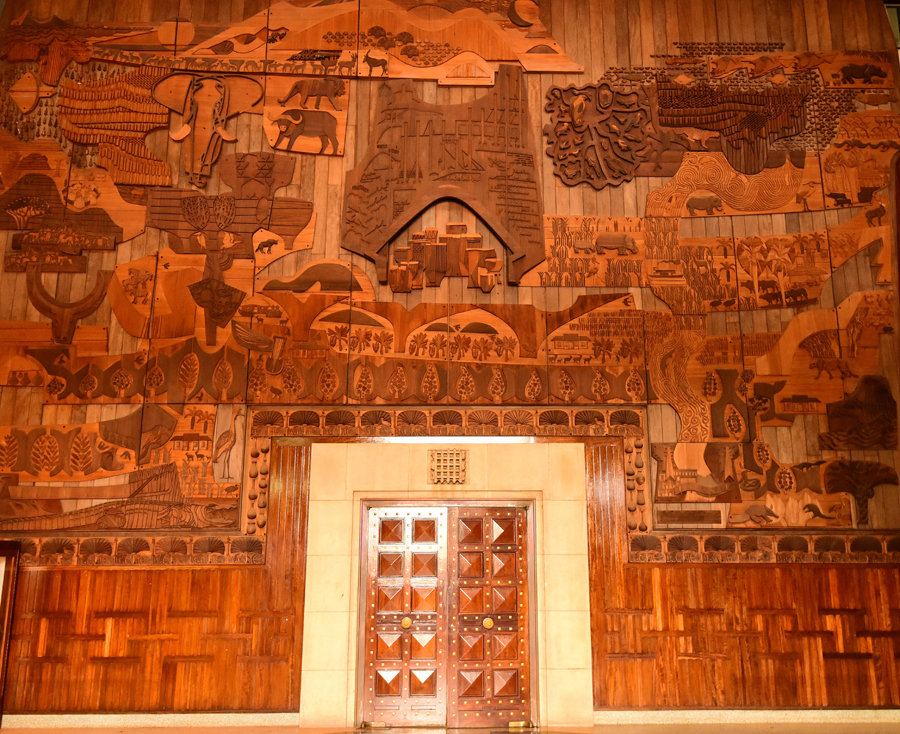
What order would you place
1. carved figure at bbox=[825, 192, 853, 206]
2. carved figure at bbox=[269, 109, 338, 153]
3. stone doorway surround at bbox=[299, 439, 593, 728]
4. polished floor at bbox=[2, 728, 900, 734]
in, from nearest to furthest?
polished floor at bbox=[2, 728, 900, 734], stone doorway surround at bbox=[299, 439, 593, 728], carved figure at bbox=[825, 192, 853, 206], carved figure at bbox=[269, 109, 338, 153]

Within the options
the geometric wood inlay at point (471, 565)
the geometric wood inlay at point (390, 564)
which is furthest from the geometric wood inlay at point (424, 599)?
the geometric wood inlay at point (471, 565)

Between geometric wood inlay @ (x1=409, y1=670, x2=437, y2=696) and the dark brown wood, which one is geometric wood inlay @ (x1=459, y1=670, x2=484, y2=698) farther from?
the dark brown wood

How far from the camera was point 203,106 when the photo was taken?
841 centimetres

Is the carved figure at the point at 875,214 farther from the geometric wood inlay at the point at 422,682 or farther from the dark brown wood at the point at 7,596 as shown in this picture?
the dark brown wood at the point at 7,596

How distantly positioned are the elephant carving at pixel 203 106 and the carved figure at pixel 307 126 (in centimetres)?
43

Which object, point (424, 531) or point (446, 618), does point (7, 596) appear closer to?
point (424, 531)

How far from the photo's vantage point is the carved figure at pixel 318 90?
8.44 metres

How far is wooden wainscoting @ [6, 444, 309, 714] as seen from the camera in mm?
7055

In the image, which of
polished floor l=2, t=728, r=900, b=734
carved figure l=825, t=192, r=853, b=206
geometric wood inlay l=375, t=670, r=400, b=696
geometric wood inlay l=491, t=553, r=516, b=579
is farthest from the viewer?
carved figure l=825, t=192, r=853, b=206

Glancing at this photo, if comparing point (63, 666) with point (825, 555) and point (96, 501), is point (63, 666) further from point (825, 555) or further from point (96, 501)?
point (825, 555)

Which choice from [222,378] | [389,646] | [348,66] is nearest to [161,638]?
[389,646]

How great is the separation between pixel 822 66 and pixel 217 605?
355 inches

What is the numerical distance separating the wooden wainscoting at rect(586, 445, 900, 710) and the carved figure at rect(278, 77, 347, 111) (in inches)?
221

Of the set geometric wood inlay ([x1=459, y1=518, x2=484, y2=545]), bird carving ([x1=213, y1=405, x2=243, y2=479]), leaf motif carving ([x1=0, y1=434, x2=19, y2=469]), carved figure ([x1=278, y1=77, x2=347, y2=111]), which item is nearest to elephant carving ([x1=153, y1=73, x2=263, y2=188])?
carved figure ([x1=278, y1=77, x2=347, y2=111])
